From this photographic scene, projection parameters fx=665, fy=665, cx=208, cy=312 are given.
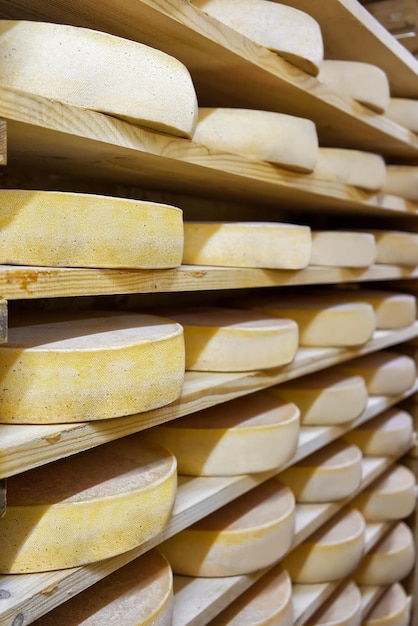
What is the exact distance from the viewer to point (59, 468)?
116 cm

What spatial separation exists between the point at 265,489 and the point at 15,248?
1122 mm

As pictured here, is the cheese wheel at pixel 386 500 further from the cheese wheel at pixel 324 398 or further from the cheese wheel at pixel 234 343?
the cheese wheel at pixel 234 343

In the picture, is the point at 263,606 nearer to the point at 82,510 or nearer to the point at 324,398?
the point at 324,398

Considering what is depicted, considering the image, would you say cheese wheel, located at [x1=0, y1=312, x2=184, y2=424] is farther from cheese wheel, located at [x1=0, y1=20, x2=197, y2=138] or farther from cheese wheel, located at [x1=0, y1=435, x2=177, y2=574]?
cheese wheel, located at [x1=0, y1=20, x2=197, y2=138]

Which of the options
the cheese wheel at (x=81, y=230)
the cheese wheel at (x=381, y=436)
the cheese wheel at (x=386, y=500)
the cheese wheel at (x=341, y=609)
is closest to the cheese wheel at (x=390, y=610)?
the cheese wheel at (x=341, y=609)

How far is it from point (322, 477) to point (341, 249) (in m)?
0.66

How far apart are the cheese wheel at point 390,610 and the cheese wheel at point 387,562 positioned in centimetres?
9

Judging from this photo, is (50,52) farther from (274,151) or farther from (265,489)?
(265,489)

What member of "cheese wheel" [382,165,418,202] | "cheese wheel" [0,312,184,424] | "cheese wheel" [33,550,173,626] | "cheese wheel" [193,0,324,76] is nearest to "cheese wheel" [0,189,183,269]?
"cheese wheel" [0,312,184,424]

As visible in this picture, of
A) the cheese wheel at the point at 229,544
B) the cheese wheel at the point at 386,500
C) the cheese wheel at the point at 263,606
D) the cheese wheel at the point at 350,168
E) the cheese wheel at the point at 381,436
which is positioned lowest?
the cheese wheel at the point at 386,500

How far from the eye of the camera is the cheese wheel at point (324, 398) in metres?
1.90

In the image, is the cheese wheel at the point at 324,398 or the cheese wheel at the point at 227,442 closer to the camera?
the cheese wheel at the point at 227,442

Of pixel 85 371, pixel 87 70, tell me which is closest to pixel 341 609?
pixel 85 371

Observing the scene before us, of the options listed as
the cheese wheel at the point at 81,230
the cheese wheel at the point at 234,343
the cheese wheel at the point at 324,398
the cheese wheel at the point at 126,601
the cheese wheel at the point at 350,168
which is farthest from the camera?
the cheese wheel at the point at 324,398
